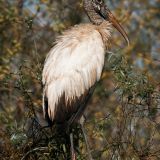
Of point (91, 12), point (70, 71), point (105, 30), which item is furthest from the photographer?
point (91, 12)

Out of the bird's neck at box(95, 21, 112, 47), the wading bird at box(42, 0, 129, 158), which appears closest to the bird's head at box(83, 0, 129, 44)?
the bird's neck at box(95, 21, 112, 47)

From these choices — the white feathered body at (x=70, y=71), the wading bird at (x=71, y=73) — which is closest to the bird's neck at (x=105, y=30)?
the wading bird at (x=71, y=73)

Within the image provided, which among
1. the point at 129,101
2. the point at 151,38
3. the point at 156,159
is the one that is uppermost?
the point at 129,101

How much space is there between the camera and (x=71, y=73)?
695cm

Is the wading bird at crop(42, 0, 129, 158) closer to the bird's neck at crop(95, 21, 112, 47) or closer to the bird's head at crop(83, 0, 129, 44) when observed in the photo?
the bird's neck at crop(95, 21, 112, 47)

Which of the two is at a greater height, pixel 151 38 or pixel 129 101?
pixel 129 101

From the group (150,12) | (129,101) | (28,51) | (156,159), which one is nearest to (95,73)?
(129,101)

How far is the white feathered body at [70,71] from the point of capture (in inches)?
272

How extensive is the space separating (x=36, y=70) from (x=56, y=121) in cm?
63

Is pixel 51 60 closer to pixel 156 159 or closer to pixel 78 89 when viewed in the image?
pixel 78 89

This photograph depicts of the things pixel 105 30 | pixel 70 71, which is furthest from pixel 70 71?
pixel 105 30

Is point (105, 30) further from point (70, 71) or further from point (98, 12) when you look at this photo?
point (70, 71)

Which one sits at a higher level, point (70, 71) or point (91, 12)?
point (91, 12)

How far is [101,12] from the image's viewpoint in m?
8.13
